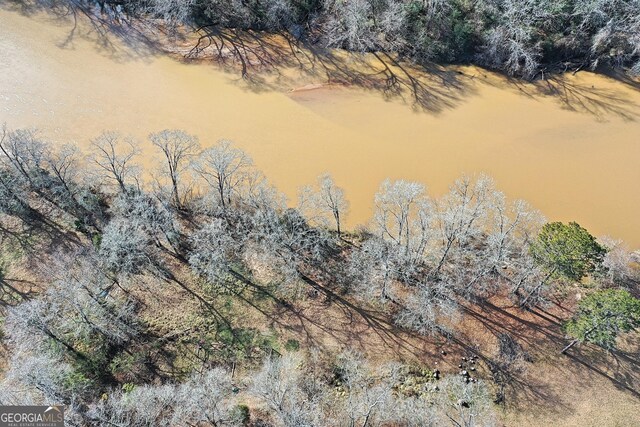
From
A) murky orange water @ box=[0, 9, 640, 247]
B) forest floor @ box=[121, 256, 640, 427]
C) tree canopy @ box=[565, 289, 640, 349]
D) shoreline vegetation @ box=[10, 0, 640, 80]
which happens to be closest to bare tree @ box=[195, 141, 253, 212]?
murky orange water @ box=[0, 9, 640, 247]

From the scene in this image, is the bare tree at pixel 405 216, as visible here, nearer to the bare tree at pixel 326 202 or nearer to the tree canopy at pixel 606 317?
the bare tree at pixel 326 202

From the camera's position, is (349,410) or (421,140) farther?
(421,140)

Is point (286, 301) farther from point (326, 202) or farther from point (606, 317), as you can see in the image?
point (606, 317)

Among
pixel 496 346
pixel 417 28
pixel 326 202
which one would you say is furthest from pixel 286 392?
pixel 417 28

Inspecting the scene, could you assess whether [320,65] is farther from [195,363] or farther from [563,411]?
[563,411]

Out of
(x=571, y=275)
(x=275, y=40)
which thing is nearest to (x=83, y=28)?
(x=275, y=40)

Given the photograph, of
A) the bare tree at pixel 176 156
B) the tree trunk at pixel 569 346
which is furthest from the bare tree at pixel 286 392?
the tree trunk at pixel 569 346
